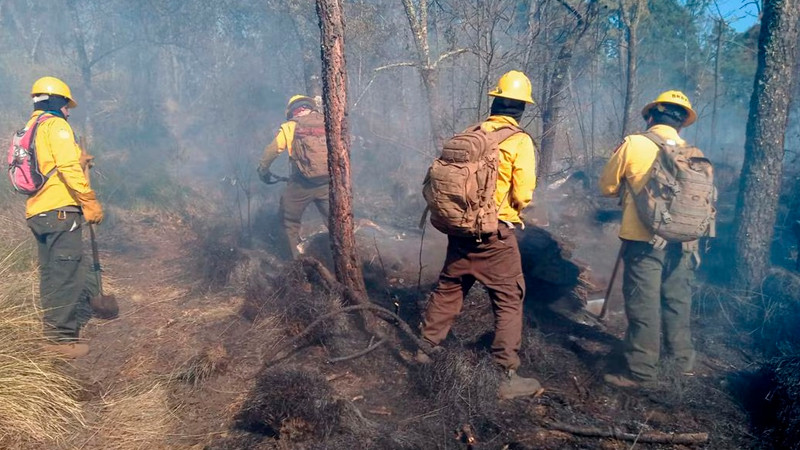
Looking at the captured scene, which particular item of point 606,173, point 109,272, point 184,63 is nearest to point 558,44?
point 606,173

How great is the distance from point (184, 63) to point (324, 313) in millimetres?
18840

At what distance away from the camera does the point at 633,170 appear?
162 inches

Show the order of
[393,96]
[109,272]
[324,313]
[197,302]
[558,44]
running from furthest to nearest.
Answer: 1. [393,96]
2. [558,44]
3. [109,272]
4. [197,302]
5. [324,313]

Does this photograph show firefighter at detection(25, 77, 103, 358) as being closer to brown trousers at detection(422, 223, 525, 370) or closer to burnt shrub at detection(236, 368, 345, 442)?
burnt shrub at detection(236, 368, 345, 442)

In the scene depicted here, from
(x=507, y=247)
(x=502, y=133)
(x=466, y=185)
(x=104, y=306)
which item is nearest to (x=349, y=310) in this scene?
(x=507, y=247)

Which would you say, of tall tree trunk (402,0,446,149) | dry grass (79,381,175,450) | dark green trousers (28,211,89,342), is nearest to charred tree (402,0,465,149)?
tall tree trunk (402,0,446,149)

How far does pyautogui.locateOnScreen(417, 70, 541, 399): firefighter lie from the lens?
12.5 ft

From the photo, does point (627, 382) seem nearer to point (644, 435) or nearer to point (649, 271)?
point (644, 435)

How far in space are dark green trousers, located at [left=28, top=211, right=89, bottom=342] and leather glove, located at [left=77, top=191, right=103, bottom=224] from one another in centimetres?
11

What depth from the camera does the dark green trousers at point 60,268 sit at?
4.70 m

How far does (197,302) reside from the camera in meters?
5.84

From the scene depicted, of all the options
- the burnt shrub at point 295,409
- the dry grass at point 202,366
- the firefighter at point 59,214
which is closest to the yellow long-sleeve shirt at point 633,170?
the burnt shrub at point 295,409

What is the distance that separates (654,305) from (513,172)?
1.68 m

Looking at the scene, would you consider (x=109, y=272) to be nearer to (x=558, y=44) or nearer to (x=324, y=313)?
(x=324, y=313)
